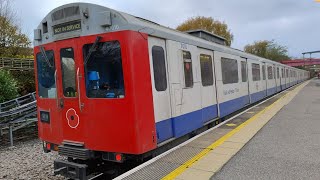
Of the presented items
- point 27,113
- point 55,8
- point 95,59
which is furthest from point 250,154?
point 27,113

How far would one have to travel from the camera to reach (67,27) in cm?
632

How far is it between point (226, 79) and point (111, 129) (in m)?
5.93

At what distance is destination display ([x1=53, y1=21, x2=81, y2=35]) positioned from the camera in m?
6.17

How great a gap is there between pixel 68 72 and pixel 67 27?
0.82m

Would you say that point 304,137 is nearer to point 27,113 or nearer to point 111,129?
point 111,129

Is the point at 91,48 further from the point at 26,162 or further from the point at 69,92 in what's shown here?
the point at 26,162


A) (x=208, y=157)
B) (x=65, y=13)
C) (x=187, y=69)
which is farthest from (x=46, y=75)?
(x=208, y=157)

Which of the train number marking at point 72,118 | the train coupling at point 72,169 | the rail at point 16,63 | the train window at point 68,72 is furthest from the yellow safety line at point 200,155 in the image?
the rail at point 16,63

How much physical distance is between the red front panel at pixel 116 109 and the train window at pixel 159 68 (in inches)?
11.8

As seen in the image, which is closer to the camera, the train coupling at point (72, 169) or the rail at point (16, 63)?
the train coupling at point (72, 169)

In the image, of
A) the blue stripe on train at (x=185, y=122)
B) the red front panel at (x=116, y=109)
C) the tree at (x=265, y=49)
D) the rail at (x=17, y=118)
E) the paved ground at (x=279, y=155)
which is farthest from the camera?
the tree at (x=265, y=49)

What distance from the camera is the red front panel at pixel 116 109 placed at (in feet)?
18.5

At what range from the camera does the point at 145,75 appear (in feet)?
19.2

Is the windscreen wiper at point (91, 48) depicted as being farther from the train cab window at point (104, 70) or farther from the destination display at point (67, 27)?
the destination display at point (67, 27)
